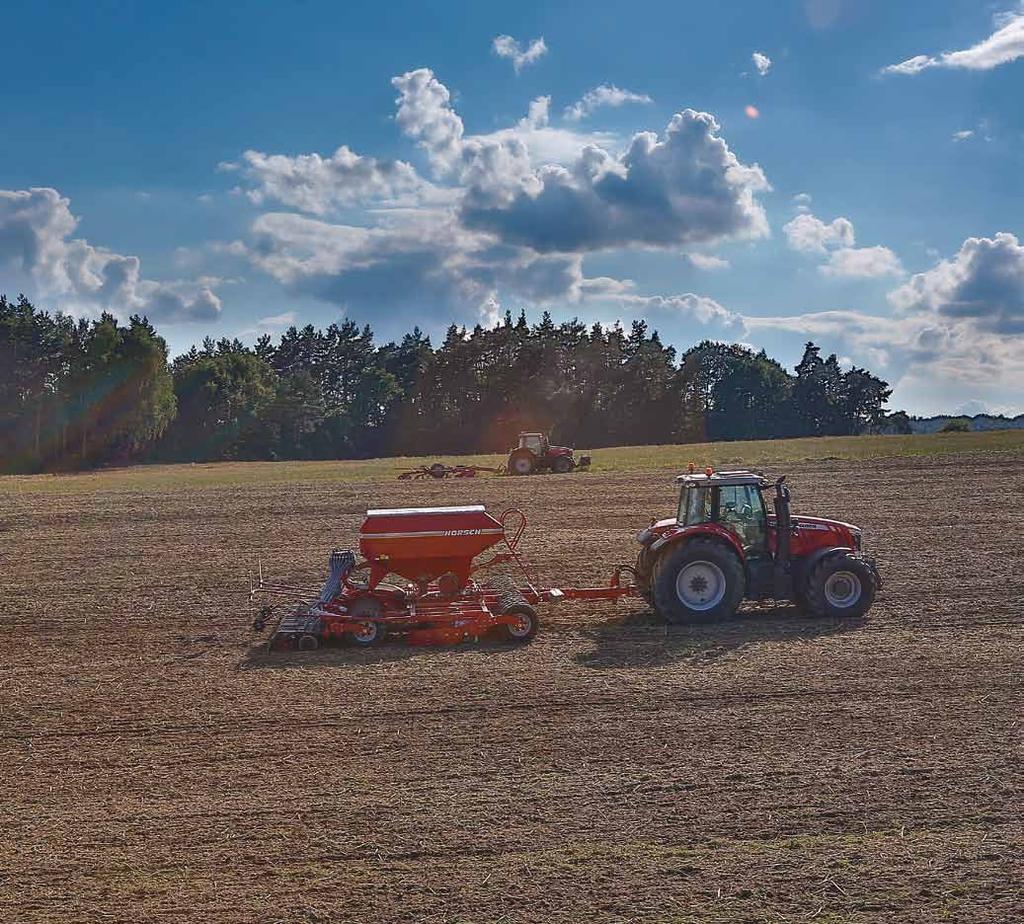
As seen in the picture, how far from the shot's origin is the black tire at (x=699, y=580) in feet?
38.3

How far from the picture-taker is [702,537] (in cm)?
1176

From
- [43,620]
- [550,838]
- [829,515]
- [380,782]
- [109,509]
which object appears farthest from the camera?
[109,509]

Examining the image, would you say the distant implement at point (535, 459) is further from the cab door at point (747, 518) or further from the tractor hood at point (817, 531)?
the cab door at point (747, 518)

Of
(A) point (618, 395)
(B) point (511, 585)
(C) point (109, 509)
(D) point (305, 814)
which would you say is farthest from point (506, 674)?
(A) point (618, 395)

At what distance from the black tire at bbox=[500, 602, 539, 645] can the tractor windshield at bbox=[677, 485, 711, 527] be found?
89.6 inches

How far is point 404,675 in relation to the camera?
10016 mm

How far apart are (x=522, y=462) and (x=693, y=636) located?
2575 cm

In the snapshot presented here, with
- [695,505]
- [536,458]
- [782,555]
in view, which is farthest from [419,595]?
[536,458]

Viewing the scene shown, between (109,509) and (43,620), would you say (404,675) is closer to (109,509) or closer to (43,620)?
(43,620)

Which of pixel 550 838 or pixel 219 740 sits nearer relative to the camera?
pixel 550 838

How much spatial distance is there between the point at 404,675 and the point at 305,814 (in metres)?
3.23

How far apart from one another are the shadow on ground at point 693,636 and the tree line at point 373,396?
58.1 meters

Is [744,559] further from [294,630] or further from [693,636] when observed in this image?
[294,630]

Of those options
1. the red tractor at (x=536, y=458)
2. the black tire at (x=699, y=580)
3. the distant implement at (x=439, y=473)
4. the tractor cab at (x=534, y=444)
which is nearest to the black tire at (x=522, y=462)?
the red tractor at (x=536, y=458)
